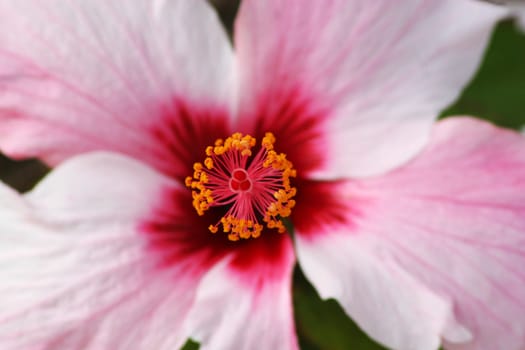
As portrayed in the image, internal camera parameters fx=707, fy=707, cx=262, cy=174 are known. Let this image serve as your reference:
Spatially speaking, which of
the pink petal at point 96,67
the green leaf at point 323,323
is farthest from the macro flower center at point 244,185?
the green leaf at point 323,323

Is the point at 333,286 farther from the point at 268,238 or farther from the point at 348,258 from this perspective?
the point at 268,238

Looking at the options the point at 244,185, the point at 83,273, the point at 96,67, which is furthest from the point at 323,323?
the point at 96,67

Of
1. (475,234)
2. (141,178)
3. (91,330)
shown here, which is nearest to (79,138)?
(141,178)

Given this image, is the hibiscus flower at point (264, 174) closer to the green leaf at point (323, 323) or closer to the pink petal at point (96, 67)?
the pink petal at point (96, 67)

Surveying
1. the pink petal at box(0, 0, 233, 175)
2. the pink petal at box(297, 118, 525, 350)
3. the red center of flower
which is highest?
the pink petal at box(0, 0, 233, 175)

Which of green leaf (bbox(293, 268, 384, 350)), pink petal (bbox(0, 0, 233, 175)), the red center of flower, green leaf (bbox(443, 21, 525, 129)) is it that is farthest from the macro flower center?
green leaf (bbox(443, 21, 525, 129))

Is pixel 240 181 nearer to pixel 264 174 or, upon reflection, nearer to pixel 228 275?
pixel 264 174

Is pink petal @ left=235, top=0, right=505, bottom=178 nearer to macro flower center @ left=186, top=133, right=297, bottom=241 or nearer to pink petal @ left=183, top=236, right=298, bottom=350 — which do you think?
macro flower center @ left=186, top=133, right=297, bottom=241
